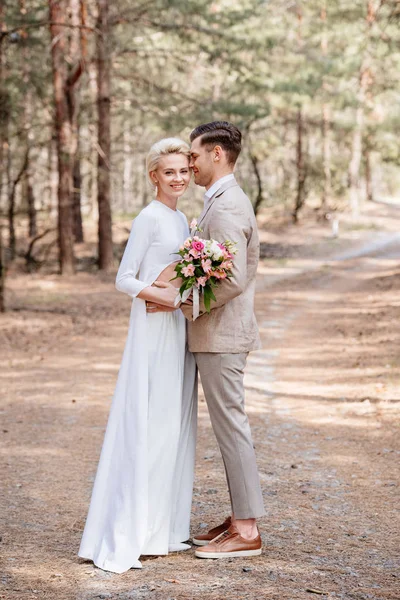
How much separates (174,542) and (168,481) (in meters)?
0.41

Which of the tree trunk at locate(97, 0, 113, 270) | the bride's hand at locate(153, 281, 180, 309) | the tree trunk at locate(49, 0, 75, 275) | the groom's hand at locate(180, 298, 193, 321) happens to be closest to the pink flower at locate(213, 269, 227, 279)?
the groom's hand at locate(180, 298, 193, 321)

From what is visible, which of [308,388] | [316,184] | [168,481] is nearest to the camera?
[168,481]

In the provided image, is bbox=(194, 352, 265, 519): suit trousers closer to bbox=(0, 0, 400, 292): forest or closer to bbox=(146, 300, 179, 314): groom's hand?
bbox=(146, 300, 179, 314): groom's hand

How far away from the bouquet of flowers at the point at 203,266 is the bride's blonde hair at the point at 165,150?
439 mm

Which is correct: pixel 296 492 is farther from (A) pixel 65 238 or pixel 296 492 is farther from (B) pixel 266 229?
(B) pixel 266 229

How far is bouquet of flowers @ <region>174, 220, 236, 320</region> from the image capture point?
3.89 metres

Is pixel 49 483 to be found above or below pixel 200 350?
below

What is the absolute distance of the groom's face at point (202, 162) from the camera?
13.7 feet

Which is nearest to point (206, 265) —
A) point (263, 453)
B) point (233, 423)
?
point (233, 423)

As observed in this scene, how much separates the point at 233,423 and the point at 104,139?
57.9ft

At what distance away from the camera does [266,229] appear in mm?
33719

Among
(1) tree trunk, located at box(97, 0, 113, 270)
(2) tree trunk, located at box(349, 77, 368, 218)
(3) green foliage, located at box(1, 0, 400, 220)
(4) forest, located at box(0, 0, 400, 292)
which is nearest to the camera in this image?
(4) forest, located at box(0, 0, 400, 292)

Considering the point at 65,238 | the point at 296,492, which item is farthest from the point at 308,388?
the point at 65,238

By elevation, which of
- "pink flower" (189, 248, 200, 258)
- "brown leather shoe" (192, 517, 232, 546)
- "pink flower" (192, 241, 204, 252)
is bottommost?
"brown leather shoe" (192, 517, 232, 546)
